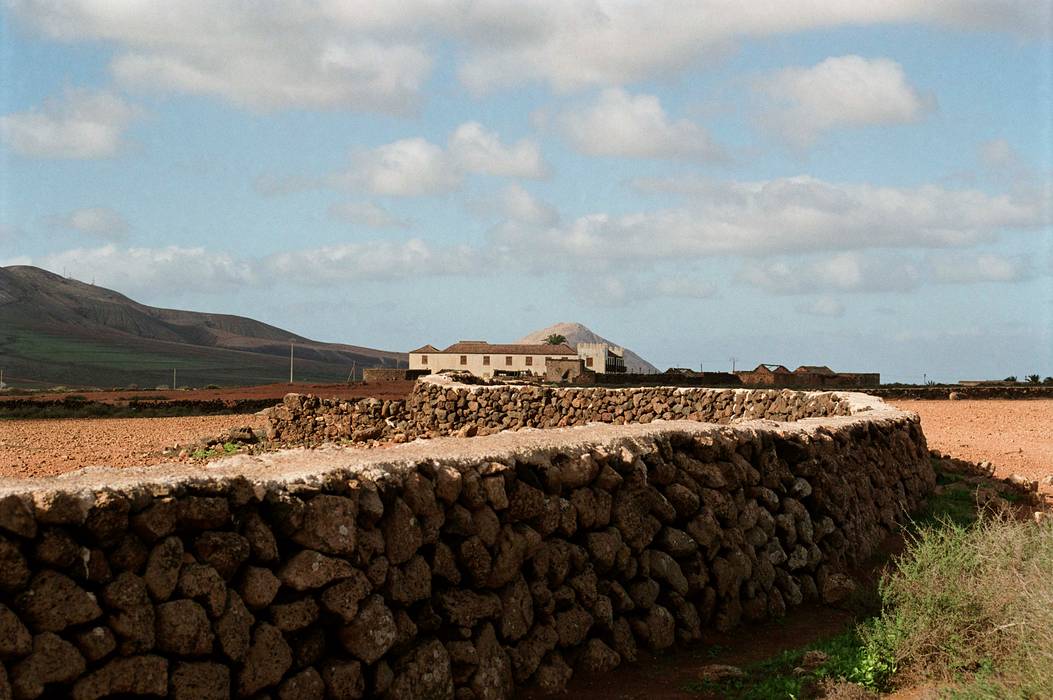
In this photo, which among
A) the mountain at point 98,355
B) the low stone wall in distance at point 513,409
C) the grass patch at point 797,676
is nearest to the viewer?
the grass patch at point 797,676

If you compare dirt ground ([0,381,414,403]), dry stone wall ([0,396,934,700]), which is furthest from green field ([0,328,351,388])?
dry stone wall ([0,396,934,700])

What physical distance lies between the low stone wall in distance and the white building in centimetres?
5706

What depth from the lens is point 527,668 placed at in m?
7.34

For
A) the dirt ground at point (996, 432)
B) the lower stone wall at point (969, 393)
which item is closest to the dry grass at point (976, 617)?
the dirt ground at point (996, 432)

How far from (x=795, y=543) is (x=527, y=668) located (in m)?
4.31

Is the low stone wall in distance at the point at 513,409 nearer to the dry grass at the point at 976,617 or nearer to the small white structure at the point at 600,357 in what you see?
the dry grass at the point at 976,617

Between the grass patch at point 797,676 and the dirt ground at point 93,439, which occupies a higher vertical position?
the dirt ground at point 93,439

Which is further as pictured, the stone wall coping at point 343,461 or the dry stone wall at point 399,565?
the stone wall coping at point 343,461

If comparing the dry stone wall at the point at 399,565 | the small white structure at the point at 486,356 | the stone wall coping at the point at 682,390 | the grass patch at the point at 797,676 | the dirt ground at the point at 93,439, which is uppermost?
the small white structure at the point at 486,356

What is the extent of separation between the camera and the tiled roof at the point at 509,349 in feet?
283

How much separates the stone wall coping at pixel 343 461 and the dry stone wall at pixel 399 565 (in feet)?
0.08

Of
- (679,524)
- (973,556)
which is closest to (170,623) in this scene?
(679,524)

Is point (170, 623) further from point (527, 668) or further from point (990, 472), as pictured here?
point (990, 472)

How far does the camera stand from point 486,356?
87.5m
